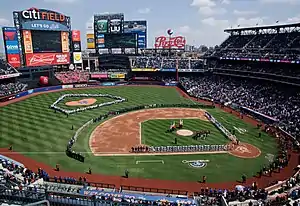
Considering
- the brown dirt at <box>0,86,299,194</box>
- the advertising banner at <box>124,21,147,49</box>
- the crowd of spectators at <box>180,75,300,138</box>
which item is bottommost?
the brown dirt at <box>0,86,299,194</box>

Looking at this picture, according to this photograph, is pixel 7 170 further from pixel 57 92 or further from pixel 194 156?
pixel 57 92

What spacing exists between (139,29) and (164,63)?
1646cm

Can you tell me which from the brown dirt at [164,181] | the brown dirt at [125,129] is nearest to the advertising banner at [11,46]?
the brown dirt at [125,129]

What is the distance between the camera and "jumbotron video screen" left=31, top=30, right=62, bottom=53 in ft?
261

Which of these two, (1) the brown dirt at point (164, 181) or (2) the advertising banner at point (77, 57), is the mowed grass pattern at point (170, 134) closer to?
(1) the brown dirt at point (164, 181)

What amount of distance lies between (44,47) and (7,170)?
6150cm

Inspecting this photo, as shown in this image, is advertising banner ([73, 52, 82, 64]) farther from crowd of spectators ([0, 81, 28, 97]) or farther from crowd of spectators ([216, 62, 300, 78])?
crowd of spectators ([216, 62, 300, 78])

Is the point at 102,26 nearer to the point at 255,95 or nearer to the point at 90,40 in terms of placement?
the point at 90,40

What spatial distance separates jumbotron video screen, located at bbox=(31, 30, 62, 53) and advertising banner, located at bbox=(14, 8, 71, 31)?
1.56 metres

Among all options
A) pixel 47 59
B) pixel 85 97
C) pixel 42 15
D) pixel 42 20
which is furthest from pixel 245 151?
pixel 42 15

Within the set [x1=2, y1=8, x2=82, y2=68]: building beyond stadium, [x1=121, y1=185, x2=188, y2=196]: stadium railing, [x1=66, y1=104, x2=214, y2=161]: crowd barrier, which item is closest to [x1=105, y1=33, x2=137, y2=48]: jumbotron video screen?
[x1=2, y1=8, x2=82, y2=68]: building beyond stadium

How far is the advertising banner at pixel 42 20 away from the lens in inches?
2987

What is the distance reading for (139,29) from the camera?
4003 inches

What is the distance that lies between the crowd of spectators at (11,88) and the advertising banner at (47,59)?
6399 mm
